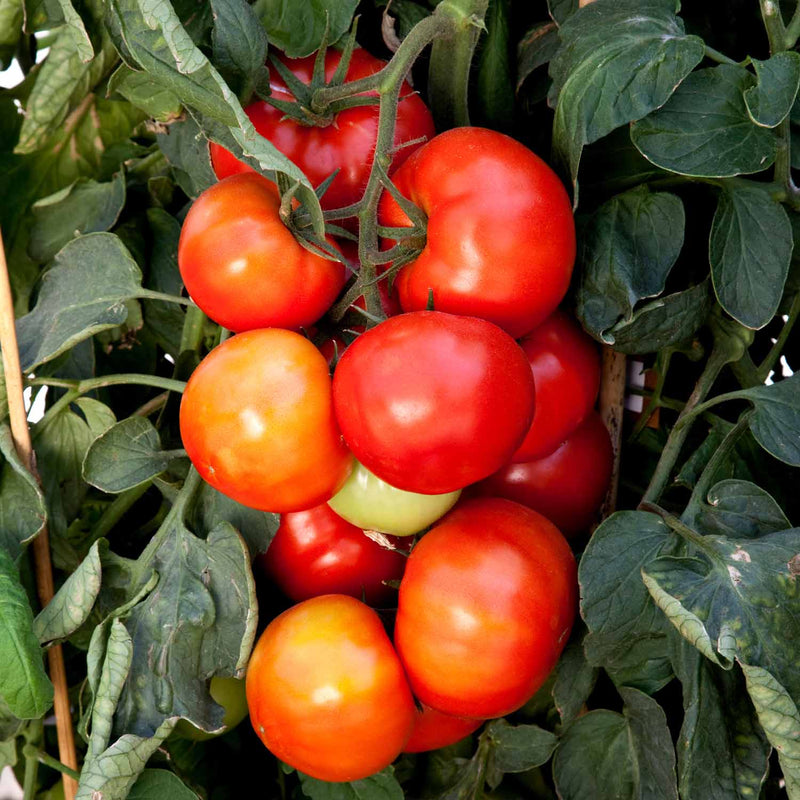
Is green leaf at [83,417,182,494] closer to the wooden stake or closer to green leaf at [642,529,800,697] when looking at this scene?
the wooden stake

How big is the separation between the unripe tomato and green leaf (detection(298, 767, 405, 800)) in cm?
21

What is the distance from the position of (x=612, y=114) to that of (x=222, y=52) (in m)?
0.21

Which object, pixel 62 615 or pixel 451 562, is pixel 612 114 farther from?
pixel 62 615

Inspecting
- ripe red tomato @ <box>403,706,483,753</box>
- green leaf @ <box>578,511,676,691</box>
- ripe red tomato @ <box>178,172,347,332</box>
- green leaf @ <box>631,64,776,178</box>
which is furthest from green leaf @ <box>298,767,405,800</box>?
green leaf @ <box>631,64,776,178</box>

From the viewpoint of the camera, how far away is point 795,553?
0.48m

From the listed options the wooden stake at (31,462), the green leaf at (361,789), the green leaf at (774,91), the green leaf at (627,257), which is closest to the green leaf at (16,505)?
the wooden stake at (31,462)

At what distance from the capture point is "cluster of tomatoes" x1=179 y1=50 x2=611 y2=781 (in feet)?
1.42

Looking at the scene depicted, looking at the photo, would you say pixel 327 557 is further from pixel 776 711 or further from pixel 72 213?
pixel 72 213

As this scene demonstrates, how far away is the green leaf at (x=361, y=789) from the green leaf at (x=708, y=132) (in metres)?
0.43

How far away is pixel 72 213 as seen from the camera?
0.72 m

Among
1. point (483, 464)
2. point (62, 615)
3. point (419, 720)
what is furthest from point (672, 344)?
point (62, 615)

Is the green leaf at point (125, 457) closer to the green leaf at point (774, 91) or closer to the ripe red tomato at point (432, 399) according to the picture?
the ripe red tomato at point (432, 399)

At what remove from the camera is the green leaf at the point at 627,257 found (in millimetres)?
507

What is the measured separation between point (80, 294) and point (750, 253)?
0.43m
